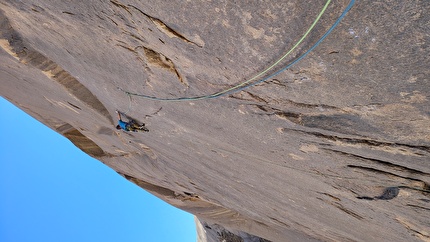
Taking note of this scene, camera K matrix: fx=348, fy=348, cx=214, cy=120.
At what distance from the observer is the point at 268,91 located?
2285 mm

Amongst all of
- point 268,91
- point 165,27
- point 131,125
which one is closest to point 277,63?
point 268,91

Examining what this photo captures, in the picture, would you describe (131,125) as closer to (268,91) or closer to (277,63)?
(268,91)

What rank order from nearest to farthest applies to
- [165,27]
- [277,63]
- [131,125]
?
1. [277,63]
2. [165,27]
3. [131,125]

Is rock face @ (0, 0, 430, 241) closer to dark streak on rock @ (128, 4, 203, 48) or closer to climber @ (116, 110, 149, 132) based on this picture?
dark streak on rock @ (128, 4, 203, 48)

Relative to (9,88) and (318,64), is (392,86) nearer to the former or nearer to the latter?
(318,64)

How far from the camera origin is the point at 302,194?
3607 millimetres

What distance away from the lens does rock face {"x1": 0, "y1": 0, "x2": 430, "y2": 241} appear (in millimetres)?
1693

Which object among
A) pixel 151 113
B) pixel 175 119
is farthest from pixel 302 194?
pixel 151 113

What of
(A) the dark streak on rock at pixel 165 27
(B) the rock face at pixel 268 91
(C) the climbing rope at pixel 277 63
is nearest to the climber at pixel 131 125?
(B) the rock face at pixel 268 91

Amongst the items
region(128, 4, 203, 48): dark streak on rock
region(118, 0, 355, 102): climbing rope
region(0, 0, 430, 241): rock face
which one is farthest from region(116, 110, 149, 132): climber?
region(128, 4, 203, 48): dark streak on rock

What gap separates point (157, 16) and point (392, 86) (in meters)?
1.36

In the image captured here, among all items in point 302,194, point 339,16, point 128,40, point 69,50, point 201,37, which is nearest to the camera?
point 339,16

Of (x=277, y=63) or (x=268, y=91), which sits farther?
(x=268, y=91)

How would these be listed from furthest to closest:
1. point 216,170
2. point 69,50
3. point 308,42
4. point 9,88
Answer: point 9,88 < point 216,170 < point 69,50 < point 308,42
